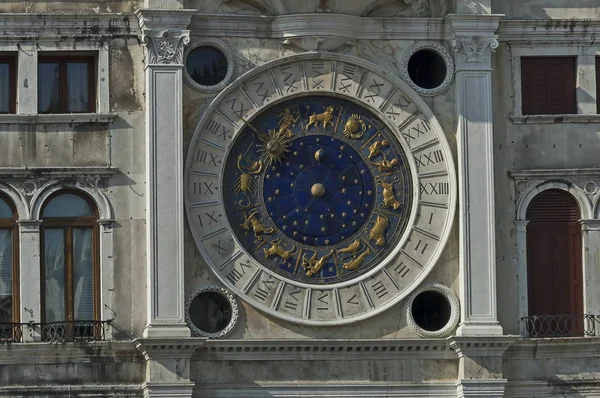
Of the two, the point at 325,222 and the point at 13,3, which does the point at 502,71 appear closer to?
the point at 325,222

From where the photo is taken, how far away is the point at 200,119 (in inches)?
1635

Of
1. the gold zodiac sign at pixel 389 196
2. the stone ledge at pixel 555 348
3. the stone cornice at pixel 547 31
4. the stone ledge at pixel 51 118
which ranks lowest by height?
the stone ledge at pixel 555 348

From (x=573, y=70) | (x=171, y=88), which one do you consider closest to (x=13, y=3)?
(x=171, y=88)

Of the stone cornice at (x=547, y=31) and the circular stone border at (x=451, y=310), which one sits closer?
the circular stone border at (x=451, y=310)

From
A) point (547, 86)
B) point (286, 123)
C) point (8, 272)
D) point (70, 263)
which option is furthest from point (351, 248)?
point (8, 272)

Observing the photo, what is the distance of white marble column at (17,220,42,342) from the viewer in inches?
1615

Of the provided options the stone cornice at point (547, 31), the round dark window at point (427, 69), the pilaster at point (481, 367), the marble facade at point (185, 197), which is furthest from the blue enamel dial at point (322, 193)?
the stone cornice at point (547, 31)

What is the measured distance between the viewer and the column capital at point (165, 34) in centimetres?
4144

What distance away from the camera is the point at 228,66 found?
41750mm

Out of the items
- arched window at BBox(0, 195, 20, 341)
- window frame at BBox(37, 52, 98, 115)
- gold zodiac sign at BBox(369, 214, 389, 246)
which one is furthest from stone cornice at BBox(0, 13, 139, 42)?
gold zodiac sign at BBox(369, 214, 389, 246)

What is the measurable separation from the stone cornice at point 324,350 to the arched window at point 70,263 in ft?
6.55

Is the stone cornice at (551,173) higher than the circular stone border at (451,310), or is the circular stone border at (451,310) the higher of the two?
the stone cornice at (551,173)

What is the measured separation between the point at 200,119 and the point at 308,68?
199 cm

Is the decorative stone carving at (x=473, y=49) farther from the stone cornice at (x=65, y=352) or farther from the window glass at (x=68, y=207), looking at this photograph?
the stone cornice at (x=65, y=352)
